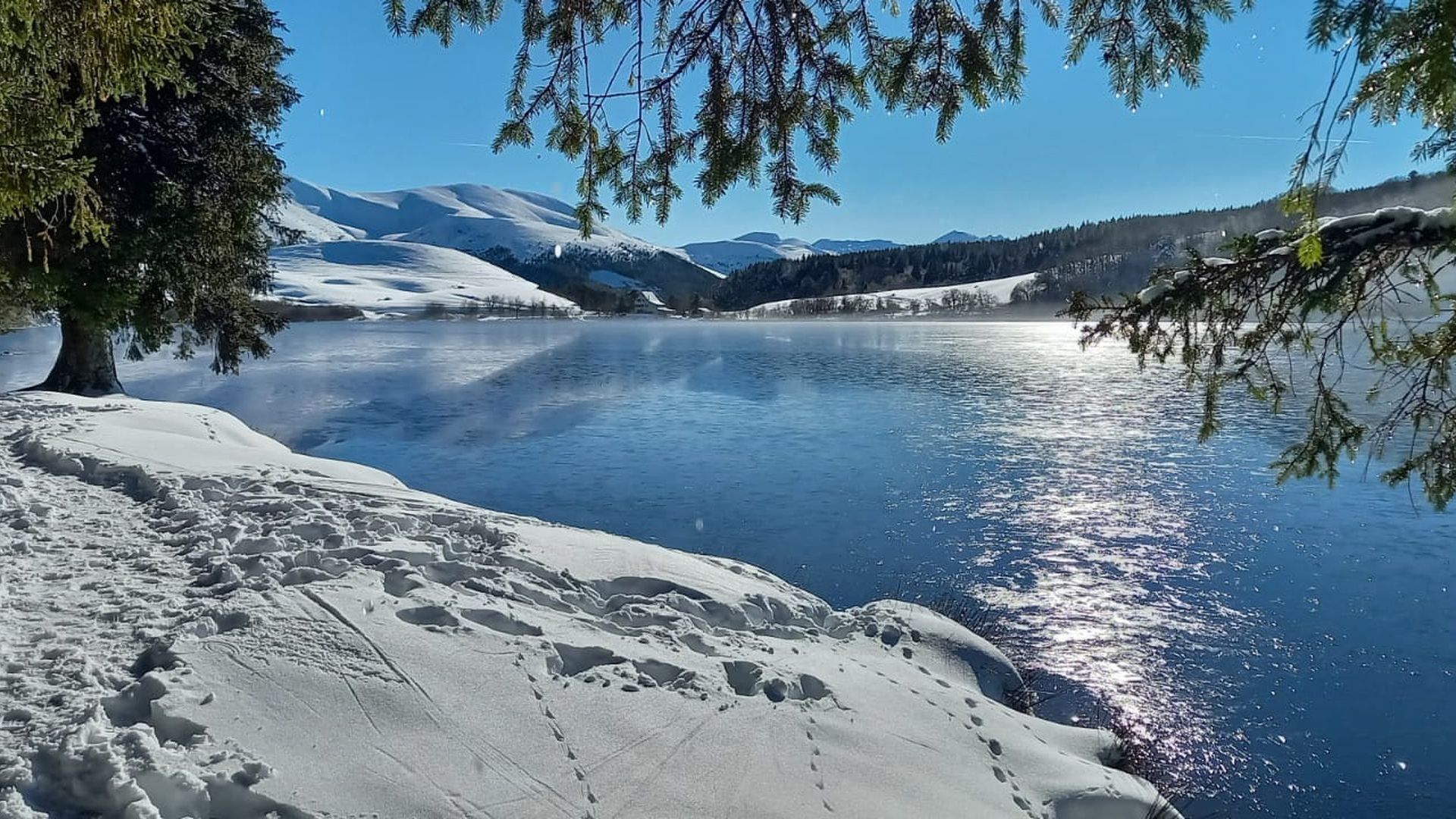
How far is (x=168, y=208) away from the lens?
13.7 metres

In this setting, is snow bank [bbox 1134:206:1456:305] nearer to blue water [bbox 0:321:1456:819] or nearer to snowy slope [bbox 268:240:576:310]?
blue water [bbox 0:321:1456:819]

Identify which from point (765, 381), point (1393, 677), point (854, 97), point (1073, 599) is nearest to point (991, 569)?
point (1073, 599)

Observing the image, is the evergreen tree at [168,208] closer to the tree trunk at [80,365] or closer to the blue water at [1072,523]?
the tree trunk at [80,365]

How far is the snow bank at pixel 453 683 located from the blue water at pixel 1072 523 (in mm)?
2228

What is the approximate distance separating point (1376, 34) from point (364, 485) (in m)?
8.81

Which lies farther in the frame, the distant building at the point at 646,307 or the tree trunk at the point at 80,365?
the distant building at the point at 646,307

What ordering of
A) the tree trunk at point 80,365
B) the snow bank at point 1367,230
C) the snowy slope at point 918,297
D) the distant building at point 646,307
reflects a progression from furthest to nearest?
1. the distant building at point 646,307
2. the snowy slope at point 918,297
3. the tree trunk at point 80,365
4. the snow bank at point 1367,230

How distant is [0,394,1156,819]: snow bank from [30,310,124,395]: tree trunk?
11354 mm

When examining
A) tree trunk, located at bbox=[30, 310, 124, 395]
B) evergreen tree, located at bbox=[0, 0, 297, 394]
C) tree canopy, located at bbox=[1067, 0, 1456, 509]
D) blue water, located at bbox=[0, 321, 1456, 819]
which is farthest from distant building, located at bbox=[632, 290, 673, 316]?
tree canopy, located at bbox=[1067, 0, 1456, 509]

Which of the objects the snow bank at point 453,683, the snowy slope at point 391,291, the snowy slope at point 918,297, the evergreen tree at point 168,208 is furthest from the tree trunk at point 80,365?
the snowy slope at point 918,297

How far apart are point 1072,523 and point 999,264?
179107 mm

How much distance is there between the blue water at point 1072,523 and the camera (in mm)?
6566

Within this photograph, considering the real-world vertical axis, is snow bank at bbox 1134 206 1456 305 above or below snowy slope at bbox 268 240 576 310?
below

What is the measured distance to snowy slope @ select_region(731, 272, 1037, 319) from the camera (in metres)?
147
